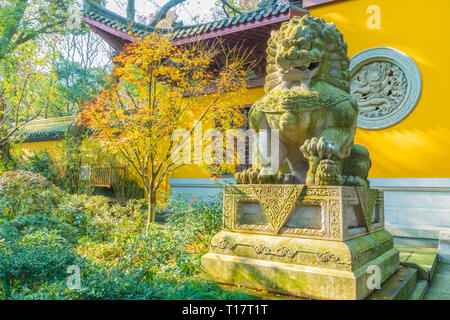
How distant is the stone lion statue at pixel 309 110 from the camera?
99.0 inches

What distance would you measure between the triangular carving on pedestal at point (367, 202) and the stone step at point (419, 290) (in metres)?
0.62

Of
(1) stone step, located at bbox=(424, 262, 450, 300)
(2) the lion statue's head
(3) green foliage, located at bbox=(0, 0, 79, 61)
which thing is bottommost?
(1) stone step, located at bbox=(424, 262, 450, 300)

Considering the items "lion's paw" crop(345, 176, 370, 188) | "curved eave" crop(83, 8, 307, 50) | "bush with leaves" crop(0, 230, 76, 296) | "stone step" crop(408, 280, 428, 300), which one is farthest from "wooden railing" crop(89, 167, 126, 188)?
"stone step" crop(408, 280, 428, 300)

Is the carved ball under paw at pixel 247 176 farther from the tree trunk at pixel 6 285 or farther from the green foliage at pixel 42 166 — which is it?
the green foliage at pixel 42 166

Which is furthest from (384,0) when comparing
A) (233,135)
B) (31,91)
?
(31,91)

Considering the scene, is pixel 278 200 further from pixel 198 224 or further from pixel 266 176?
pixel 198 224

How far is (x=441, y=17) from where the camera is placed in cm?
550

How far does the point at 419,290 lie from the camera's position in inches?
109

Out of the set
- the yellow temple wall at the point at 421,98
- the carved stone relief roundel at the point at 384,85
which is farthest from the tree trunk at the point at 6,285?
the carved stone relief roundel at the point at 384,85

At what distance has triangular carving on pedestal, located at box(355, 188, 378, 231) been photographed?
2557 mm

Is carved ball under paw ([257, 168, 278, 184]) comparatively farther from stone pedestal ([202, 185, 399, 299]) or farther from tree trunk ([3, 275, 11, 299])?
tree trunk ([3, 275, 11, 299])

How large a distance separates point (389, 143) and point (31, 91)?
7.67m

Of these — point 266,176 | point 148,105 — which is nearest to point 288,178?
point 266,176

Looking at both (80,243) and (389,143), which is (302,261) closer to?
(80,243)
